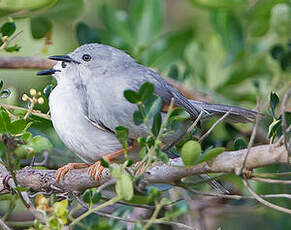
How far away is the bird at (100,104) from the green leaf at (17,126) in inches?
17.3

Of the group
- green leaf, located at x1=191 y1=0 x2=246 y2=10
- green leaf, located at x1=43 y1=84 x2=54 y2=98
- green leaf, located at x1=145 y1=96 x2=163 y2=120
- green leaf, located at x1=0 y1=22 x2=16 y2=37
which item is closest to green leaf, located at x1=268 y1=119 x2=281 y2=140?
green leaf, located at x1=145 y1=96 x2=163 y2=120

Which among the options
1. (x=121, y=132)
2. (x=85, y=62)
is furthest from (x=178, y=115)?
(x=85, y=62)

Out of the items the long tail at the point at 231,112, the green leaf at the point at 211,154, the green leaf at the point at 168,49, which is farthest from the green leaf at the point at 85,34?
the green leaf at the point at 211,154

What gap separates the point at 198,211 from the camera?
12.3 feet

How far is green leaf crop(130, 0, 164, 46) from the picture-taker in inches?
165

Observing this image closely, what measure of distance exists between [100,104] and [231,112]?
0.64 metres

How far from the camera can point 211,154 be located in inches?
80.4

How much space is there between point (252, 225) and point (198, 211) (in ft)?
3.49

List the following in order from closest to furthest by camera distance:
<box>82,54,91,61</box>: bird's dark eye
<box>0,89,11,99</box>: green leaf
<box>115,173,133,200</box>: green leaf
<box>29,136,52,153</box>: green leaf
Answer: <box>115,173,133,200</box>: green leaf
<box>29,136,52,153</box>: green leaf
<box>0,89,11,99</box>: green leaf
<box>82,54,91,61</box>: bird's dark eye

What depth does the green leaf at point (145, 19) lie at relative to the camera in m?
4.20

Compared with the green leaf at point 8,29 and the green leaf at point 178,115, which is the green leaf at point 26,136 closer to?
the green leaf at point 178,115

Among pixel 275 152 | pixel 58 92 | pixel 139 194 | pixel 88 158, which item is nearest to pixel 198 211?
pixel 88 158

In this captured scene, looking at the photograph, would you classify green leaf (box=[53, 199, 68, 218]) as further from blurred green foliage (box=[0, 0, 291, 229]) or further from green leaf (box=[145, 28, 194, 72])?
green leaf (box=[145, 28, 194, 72])

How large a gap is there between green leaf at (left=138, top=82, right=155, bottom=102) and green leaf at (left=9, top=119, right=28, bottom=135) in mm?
504
